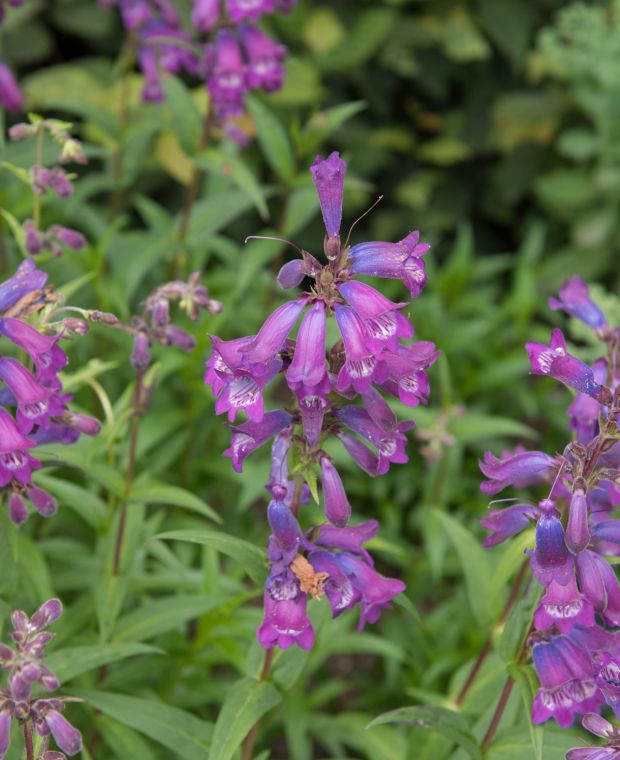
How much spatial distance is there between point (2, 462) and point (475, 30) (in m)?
6.45

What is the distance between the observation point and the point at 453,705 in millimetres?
3883

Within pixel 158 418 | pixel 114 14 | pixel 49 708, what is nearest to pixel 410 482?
pixel 158 418

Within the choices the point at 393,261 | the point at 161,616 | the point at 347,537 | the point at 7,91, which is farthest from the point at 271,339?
the point at 7,91

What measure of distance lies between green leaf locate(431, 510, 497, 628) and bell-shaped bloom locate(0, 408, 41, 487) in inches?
71.3

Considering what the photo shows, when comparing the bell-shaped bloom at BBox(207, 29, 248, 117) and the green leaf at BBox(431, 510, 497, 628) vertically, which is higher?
the bell-shaped bloom at BBox(207, 29, 248, 117)

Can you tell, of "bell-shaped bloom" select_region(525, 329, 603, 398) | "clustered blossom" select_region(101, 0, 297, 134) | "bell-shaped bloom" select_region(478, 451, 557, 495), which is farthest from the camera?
"clustered blossom" select_region(101, 0, 297, 134)

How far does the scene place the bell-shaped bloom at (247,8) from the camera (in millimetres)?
4484

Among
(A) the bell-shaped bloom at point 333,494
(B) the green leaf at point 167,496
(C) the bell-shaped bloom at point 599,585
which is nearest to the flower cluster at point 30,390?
(B) the green leaf at point 167,496

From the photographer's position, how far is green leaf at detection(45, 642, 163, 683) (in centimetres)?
314

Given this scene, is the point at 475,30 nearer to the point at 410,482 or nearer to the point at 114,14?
the point at 114,14

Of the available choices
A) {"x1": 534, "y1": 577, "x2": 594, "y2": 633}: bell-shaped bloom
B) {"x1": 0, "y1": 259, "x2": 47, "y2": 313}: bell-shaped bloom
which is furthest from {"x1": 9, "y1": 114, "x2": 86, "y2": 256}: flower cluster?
{"x1": 534, "y1": 577, "x2": 594, "y2": 633}: bell-shaped bloom

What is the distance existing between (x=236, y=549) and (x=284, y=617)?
278mm

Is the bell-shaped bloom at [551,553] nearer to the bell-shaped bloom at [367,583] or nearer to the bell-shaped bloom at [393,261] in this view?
the bell-shaped bloom at [367,583]

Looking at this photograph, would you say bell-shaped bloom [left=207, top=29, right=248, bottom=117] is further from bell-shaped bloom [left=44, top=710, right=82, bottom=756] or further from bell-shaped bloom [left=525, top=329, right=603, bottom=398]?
bell-shaped bloom [left=44, top=710, right=82, bottom=756]
